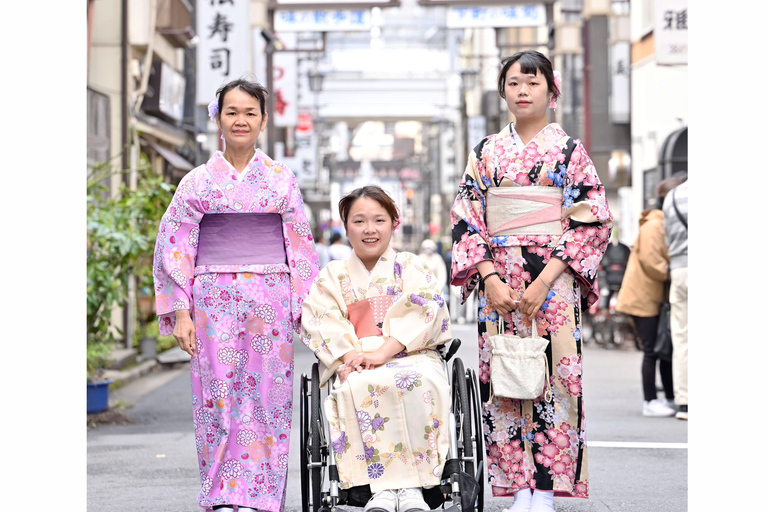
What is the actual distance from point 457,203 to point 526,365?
2.65ft

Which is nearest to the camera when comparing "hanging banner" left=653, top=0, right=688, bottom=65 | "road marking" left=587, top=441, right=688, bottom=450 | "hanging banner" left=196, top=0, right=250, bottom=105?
"road marking" left=587, top=441, right=688, bottom=450

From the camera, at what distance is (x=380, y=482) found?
4047 millimetres

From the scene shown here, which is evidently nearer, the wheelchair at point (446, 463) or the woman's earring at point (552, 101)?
the wheelchair at point (446, 463)

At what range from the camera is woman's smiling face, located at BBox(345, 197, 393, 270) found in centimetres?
437

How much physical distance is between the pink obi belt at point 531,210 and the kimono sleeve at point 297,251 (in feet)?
2.89

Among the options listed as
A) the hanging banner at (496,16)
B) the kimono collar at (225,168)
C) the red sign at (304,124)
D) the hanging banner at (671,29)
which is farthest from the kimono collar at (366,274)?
the red sign at (304,124)

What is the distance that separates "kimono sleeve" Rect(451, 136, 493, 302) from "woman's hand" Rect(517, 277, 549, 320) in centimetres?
23

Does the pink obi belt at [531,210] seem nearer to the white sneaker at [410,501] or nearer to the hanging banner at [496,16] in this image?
the white sneaker at [410,501]

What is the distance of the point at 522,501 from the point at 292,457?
265cm

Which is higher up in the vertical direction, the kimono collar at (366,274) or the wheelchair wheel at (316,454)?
the kimono collar at (366,274)

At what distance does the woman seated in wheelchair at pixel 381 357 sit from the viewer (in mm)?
4055

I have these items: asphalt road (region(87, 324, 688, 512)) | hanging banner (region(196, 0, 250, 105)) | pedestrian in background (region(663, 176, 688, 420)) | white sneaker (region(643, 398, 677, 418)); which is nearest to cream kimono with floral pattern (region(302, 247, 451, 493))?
asphalt road (region(87, 324, 688, 512))

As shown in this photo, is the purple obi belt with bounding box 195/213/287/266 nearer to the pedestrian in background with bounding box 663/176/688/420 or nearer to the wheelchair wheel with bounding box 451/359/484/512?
the wheelchair wheel with bounding box 451/359/484/512

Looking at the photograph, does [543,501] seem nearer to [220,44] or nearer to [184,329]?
[184,329]
